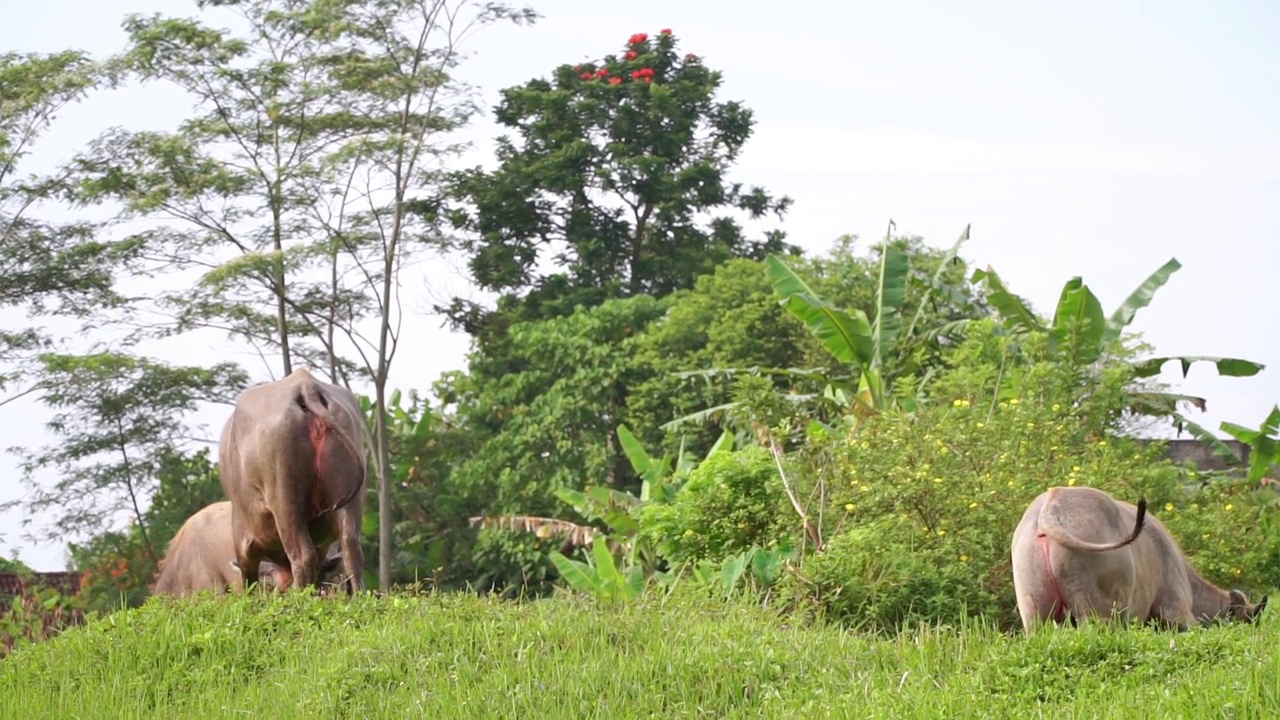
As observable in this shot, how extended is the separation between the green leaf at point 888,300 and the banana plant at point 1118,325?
762mm

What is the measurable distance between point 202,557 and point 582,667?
4550 mm

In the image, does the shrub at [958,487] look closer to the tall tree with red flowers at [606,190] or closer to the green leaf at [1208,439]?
the green leaf at [1208,439]

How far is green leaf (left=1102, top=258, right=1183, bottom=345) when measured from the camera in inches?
571

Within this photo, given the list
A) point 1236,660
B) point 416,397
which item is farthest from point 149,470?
point 1236,660

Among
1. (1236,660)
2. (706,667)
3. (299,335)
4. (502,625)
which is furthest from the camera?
(299,335)

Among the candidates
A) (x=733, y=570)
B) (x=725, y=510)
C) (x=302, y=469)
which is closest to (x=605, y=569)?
(x=725, y=510)

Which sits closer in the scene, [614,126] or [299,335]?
[299,335]

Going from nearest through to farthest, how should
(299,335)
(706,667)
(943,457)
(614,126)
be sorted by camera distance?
(706,667) < (943,457) < (299,335) < (614,126)

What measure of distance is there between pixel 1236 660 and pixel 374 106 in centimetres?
1746

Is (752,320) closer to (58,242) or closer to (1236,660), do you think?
(58,242)

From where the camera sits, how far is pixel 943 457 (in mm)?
10500

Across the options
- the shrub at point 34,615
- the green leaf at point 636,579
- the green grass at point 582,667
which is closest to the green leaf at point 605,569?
the green leaf at point 636,579

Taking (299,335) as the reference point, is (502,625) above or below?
below

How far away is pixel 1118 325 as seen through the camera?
14.5m
